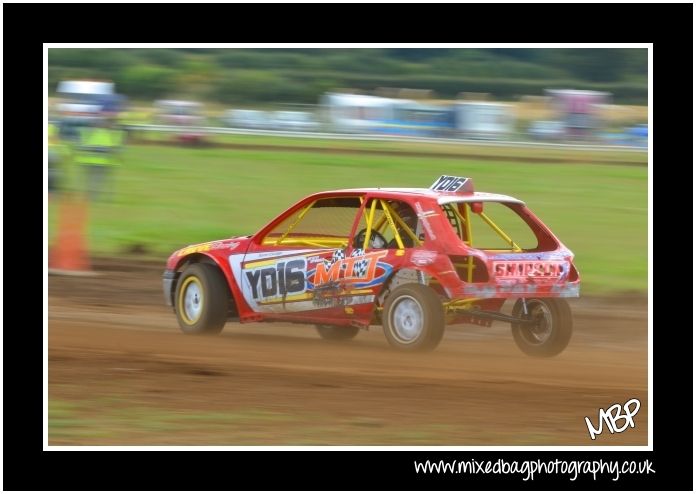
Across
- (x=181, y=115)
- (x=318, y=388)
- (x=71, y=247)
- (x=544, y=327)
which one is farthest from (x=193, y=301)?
(x=181, y=115)

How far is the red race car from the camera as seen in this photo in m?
9.66

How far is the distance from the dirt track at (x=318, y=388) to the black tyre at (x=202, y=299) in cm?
21

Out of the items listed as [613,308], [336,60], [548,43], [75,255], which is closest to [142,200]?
[75,255]

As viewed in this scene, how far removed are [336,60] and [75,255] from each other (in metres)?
12.0

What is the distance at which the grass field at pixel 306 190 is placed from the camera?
58.2 ft

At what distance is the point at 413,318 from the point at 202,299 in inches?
95.3

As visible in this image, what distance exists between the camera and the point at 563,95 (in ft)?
82.5

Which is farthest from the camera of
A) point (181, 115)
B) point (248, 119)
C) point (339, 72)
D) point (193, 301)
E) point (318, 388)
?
point (339, 72)

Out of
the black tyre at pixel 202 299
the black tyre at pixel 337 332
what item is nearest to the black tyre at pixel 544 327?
the black tyre at pixel 337 332

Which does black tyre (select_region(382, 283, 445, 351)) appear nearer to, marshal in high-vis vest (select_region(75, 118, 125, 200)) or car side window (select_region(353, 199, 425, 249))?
car side window (select_region(353, 199, 425, 249))

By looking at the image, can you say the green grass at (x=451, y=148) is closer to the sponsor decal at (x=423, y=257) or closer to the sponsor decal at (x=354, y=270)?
the sponsor decal at (x=354, y=270)

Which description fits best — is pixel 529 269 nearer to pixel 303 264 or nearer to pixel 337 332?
pixel 303 264

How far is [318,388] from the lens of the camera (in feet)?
29.0

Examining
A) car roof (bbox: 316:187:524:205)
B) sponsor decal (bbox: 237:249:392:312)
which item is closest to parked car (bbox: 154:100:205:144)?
sponsor decal (bbox: 237:249:392:312)
